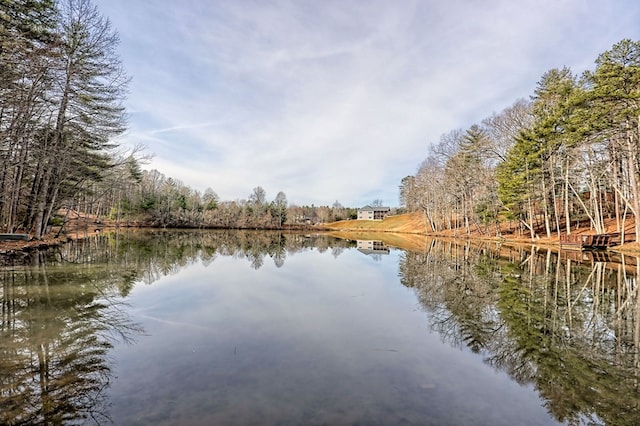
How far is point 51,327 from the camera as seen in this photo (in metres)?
Answer: 5.20

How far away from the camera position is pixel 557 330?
5.70 m

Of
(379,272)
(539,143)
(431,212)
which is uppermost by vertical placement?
(539,143)

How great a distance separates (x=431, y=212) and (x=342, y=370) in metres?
53.0

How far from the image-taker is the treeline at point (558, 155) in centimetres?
1711

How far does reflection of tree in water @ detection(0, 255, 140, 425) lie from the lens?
9.92ft

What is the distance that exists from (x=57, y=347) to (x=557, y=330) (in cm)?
792

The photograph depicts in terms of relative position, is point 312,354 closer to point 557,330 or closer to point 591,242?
point 557,330

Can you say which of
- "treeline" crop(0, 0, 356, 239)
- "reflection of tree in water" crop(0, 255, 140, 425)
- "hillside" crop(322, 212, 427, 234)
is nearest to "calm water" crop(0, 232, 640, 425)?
"reflection of tree in water" crop(0, 255, 140, 425)

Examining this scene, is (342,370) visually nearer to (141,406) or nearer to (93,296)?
(141,406)

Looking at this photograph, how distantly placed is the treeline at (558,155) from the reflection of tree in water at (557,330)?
10.6m

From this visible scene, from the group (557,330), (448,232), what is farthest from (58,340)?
(448,232)

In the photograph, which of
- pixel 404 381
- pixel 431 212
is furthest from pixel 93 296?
pixel 431 212

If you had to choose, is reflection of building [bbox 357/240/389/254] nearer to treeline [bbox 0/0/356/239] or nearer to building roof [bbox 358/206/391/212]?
treeline [bbox 0/0/356/239]

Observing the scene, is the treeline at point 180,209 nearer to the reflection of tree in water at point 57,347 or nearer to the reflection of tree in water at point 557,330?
the reflection of tree in water at point 57,347
